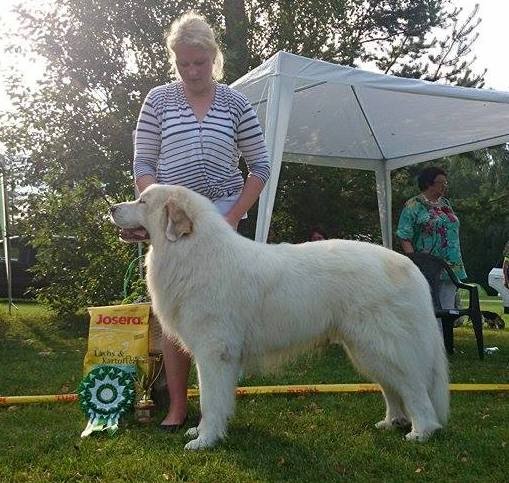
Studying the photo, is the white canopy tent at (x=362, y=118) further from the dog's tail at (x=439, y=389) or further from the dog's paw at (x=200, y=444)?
the dog's paw at (x=200, y=444)

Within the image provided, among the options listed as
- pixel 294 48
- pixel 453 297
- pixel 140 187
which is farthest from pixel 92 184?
pixel 140 187

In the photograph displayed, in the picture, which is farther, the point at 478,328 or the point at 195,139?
the point at 478,328

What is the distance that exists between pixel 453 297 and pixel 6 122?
6.99 meters

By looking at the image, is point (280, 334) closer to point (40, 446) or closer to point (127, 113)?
point (40, 446)

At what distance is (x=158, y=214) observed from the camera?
340 cm

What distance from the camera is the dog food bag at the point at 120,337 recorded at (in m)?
4.12

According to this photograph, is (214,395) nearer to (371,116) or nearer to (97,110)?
(371,116)

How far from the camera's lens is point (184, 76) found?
361 centimetres

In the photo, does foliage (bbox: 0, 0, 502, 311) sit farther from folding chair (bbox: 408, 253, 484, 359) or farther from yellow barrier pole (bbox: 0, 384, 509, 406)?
yellow barrier pole (bbox: 0, 384, 509, 406)

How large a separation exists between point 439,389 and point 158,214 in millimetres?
1810

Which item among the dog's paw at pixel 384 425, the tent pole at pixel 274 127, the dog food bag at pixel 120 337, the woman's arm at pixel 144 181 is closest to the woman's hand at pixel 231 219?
the woman's arm at pixel 144 181

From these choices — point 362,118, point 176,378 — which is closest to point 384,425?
point 176,378

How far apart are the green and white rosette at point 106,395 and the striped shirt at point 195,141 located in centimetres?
125

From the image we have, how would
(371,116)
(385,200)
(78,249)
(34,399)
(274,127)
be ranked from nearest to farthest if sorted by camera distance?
(34,399)
(274,127)
(371,116)
(385,200)
(78,249)
